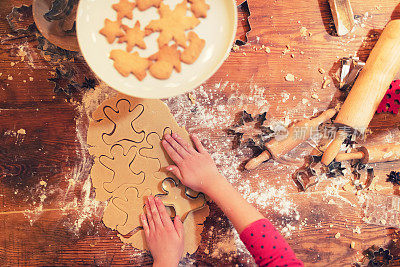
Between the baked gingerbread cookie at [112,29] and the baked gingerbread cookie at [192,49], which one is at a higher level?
the baked gingerbread cookie at [112,29]

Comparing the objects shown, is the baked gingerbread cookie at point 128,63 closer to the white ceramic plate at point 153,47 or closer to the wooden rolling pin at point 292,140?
the white ceramic plate at point 153,47

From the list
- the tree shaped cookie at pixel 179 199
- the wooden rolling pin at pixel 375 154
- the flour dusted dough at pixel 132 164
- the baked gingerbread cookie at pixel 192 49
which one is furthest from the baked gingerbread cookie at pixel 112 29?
the wooden rolling pin at pixel 375 154

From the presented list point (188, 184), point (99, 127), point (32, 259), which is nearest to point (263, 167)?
point (188, 184)

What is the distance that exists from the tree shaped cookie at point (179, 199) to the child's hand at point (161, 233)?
2cm

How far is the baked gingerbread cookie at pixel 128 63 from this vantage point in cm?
58

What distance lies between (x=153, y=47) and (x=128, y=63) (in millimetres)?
63

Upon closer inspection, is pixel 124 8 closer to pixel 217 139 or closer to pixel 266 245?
pixel 217 139

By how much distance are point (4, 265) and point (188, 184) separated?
570mm

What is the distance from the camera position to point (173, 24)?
58cm

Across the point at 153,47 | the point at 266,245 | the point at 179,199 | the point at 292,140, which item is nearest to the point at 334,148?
the point at 292,140

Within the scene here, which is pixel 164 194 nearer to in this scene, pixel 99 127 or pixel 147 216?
pixel 147 216

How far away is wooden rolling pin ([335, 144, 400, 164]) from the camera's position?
81cm

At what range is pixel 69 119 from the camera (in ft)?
2.63

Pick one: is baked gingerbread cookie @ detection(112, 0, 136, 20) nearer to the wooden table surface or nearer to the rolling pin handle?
the wooden table surface
